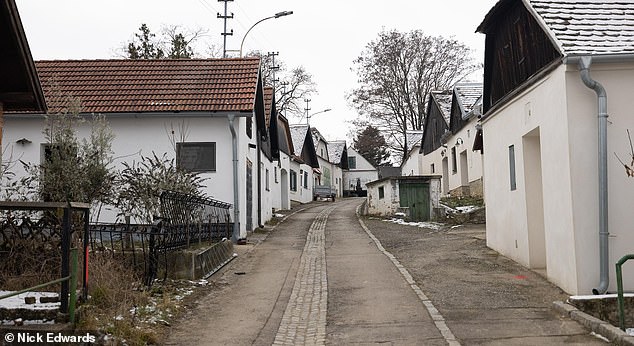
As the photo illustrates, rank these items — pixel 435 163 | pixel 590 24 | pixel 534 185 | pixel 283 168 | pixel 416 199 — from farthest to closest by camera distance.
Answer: pixel 435 163 < pixel 283 168 < pixel 416 199 < pixel 534 185 < pixel 590 24

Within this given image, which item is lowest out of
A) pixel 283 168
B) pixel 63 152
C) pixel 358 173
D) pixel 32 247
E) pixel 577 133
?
pixel 32 247

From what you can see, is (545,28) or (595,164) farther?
(545,28)

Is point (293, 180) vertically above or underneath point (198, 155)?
above

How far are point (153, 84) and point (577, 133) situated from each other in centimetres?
1388

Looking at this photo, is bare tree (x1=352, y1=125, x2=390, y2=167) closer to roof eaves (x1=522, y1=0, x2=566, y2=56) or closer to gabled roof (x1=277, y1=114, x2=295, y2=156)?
gabled roof (x1=277, y1=114, x2=295, y2=156)

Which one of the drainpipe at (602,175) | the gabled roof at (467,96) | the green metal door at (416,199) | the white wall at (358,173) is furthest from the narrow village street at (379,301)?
the white wall at (358,173)

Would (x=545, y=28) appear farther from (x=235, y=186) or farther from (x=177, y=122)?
(x=177, y=122)

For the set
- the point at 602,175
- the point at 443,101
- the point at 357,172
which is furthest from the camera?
the point at 357,172

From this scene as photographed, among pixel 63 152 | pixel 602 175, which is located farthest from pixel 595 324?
pixel 63 152

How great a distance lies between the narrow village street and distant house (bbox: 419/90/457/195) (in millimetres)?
20950

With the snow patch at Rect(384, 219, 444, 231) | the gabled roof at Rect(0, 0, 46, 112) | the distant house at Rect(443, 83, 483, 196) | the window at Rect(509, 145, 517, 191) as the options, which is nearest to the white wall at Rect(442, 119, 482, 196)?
the distant house at Rect(443, 83, 483, 196)

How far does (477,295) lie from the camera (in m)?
10.0

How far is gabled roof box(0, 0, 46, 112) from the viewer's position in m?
7.77

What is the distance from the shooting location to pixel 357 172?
79.4m
